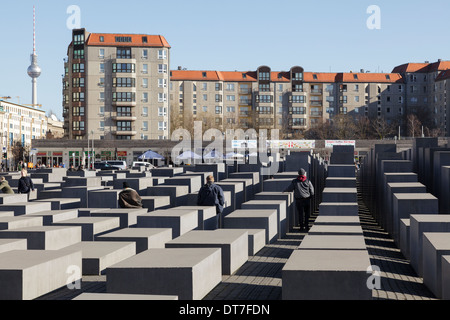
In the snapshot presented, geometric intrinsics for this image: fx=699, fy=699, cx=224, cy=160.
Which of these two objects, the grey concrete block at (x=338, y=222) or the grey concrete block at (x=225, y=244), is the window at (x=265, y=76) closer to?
the grey concrete block at (x=338, y=222)

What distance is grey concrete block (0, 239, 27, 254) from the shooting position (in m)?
10.9

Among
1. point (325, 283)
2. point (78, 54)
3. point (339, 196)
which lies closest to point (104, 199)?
point (339, 196)

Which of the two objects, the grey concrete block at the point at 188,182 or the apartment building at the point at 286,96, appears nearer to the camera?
the grey concrete block at the point at 188,182

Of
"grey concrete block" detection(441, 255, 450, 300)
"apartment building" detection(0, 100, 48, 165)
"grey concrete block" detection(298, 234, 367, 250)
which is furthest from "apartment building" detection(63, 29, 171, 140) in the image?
"grey concrete block" detection(441, 255, 450, 300)

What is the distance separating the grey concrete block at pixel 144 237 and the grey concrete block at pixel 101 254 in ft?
0.59

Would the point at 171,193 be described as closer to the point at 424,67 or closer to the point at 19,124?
the point at 424,67

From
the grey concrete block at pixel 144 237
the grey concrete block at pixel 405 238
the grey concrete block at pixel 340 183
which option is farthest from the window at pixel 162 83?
the grey concrete block at pixel 405 238

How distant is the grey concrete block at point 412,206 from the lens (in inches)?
559

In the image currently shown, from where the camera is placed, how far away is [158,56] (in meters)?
92.1

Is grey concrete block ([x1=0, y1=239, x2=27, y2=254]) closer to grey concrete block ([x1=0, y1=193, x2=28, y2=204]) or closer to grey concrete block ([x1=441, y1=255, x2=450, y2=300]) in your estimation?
grey concrete block ([x1=441, y1=255, x2=450, y2=300])

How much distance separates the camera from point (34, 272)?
8.82 metres

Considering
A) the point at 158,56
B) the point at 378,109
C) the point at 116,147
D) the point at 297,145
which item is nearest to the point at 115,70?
the point at 158,56

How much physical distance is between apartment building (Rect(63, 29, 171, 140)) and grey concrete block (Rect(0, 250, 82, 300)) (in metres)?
81.3
